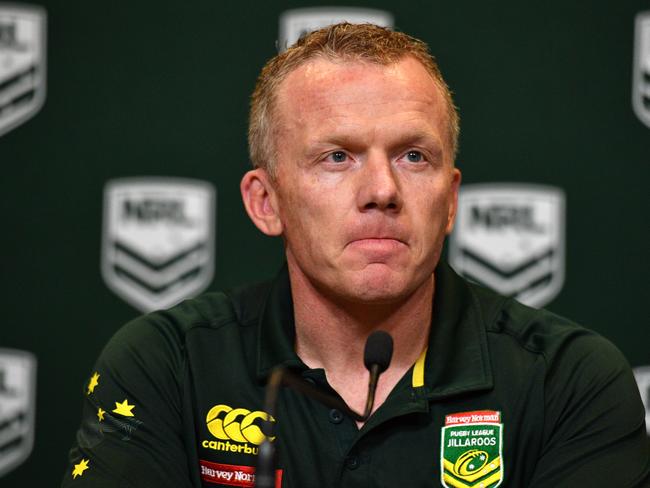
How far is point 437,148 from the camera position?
6.46 ft

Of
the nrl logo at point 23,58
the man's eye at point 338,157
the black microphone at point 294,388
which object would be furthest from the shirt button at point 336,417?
the nrl logo at point 23,58

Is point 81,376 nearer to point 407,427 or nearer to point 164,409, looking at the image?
point 164,409

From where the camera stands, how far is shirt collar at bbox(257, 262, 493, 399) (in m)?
1.95

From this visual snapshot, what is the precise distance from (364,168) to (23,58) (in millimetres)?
1568

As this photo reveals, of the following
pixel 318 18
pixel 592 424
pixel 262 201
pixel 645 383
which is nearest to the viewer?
pixel 592 424

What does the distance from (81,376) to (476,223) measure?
1.32m

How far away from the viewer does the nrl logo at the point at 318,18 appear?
286 centimetres

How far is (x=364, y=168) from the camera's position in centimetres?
191

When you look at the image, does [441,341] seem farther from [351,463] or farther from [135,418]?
[135,418]

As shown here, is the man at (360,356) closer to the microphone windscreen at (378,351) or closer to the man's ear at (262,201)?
the man's ear at (262,201)

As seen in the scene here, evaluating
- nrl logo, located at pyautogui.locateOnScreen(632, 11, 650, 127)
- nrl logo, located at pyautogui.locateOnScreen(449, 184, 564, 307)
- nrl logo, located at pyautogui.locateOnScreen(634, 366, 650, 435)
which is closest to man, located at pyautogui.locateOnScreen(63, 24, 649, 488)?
nrl logo, located at pyautogui.locateOnScreen(449, 184, 564, 307)

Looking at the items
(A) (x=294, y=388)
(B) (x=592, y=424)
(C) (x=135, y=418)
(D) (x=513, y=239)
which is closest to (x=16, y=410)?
(C) (x=135, y=418)

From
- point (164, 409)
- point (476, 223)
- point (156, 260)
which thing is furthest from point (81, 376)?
point (476, 223)

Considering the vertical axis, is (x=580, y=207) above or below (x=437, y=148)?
below
